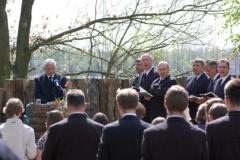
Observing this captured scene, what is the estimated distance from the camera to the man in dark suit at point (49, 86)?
1145 centimetres

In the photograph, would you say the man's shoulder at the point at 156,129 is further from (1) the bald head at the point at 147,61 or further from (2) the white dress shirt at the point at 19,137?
(1) the bald head at the point at 147,61

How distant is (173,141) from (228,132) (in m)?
0.56

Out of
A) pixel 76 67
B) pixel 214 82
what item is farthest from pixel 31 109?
pixel 76 67

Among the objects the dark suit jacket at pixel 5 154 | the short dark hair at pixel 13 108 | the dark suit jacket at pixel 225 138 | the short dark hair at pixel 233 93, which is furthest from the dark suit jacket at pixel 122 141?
the dark suit jacket at pixel 5 154

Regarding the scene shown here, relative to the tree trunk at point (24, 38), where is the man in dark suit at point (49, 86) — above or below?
below

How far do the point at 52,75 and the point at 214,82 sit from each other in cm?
333

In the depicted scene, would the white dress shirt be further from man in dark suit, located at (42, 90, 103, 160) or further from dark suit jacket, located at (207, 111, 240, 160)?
dark suit jacket, located at (207, 111, 240, 160)

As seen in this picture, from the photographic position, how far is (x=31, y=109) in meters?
10.4

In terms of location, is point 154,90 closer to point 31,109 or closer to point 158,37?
point 31,109

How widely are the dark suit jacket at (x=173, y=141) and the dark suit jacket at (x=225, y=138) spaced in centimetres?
25

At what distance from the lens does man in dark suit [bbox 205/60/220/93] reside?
10.3 meters

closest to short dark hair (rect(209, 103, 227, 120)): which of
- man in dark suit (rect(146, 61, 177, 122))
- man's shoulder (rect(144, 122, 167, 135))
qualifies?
man's shoulder (rect(144, 122, 167, 135))

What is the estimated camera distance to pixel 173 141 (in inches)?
182

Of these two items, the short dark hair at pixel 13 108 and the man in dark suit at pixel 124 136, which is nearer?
the man in dark suit at pixel 124 136
